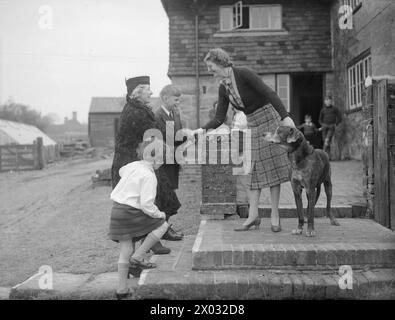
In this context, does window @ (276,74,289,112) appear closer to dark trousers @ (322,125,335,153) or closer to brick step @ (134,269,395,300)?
dark trousers @ (322,125,335,153)

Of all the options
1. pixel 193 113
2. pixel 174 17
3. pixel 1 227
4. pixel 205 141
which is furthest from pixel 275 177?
pixel 174 17

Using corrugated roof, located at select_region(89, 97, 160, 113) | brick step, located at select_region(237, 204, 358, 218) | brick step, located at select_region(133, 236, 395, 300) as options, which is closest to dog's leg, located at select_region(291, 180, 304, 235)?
brick step, located at select_region(133, 236, 395, 300)

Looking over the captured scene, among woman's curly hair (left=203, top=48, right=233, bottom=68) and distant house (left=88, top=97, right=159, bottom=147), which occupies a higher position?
distant house (left=88, top=97, right=159, bottom=147)

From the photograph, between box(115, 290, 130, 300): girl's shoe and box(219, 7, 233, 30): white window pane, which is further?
box(219, 7, 233, 30): white window pane

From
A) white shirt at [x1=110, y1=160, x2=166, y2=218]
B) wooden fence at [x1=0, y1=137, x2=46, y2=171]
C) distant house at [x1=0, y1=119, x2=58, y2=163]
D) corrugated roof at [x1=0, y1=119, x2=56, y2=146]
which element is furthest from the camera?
corrugated roof at [x1=0, y1=119, x2=56, y2=146]

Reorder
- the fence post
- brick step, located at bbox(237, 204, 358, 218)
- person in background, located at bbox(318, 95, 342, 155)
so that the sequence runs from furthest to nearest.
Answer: the fence post, person in background, located at bbox(318, 95, 342, 155), brick step, located at bbox(237, 204, 358, 218)

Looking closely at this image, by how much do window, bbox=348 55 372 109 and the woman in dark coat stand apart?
7.57m

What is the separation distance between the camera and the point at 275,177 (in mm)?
4836

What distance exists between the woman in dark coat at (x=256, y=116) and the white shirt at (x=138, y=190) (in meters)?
1.25

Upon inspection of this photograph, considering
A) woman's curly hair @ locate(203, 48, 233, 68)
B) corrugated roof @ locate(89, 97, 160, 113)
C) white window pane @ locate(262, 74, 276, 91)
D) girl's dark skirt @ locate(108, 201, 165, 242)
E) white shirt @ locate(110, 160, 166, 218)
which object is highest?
corrugated roof @ locate(89, 97, 160, 113)

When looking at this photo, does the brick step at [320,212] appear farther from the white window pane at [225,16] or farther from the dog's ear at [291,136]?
the white window pane at [225,16]

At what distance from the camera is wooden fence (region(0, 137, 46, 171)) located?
872 inches

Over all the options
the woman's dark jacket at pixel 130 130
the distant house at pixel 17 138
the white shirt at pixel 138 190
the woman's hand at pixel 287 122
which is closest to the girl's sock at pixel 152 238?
the white shirt at pixel 138 190

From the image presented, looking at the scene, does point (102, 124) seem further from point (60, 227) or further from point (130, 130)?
point (130, 130)
